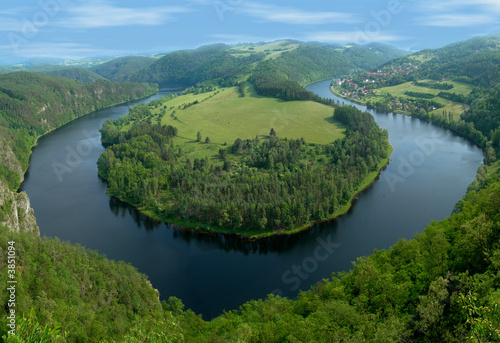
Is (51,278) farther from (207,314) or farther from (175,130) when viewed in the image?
(175,130)

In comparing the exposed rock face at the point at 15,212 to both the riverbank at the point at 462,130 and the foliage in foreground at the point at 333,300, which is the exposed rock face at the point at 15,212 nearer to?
the foliage in foreground at the point at 333,300

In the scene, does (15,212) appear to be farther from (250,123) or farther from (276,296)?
(250,123)

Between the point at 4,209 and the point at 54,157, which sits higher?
the point at 4,209

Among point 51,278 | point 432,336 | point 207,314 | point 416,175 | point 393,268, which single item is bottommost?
point 207,314

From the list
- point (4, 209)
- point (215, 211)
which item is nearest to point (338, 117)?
point (215, 211)

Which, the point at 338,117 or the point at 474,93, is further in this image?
the point at 474,93

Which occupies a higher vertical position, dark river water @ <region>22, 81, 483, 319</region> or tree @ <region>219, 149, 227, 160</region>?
tree @ <region>219, 149, 227, 160</region>

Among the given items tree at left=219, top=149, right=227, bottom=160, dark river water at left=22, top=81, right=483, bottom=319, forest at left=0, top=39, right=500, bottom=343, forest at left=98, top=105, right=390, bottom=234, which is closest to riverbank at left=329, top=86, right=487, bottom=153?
dark river water at left=22, top=81, right=483, bottom=319

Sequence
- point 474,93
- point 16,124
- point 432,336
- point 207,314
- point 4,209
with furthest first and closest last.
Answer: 1. point 474,93
2. point 16,124
3. point 4,209
4. point 207,314
5. point 432,336

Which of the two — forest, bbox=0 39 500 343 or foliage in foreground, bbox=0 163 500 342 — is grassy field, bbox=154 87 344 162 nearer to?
forest, bbox=0 39 500 343
